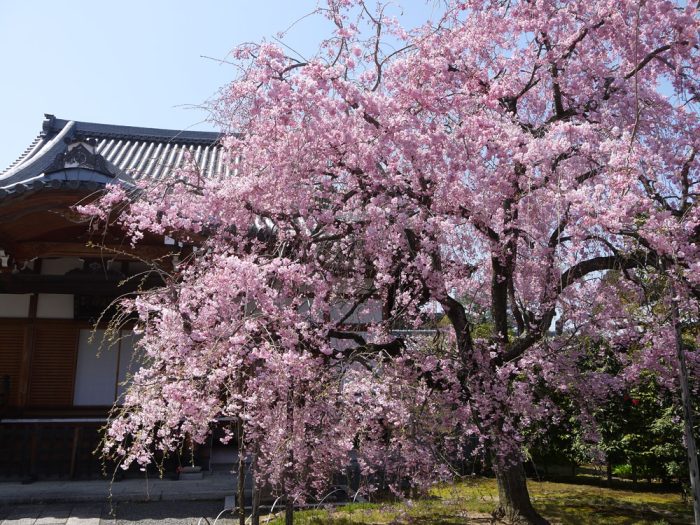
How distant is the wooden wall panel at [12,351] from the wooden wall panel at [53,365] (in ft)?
0.88

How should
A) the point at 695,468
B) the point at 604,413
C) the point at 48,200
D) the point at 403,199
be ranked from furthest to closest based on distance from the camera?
the point at 604,413 < the point at 48,200 < the point at 403,199 < the point at 695,468

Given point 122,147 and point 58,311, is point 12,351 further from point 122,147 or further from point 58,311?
point 122,147

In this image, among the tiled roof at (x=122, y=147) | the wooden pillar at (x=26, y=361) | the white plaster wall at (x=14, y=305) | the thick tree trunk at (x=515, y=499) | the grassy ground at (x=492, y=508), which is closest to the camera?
the thick tree trunk at (x=515, y=499)

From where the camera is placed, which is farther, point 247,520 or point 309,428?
point 247,520

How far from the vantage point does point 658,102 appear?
21.5 feet

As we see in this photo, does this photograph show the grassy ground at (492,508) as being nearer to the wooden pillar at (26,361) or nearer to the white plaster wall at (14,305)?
the wooden pillar at (26,361)

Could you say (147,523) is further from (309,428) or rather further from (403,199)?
(403,199)

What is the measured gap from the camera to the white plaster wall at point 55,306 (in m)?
10.8

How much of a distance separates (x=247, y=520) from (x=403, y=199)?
15.0ft

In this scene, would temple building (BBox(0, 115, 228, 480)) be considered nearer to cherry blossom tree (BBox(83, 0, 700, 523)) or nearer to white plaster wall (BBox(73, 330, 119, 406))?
white plaster wall (BBox(73, 330, 119, 406))

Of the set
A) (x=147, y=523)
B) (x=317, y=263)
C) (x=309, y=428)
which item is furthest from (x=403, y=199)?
(x=147, y=523)

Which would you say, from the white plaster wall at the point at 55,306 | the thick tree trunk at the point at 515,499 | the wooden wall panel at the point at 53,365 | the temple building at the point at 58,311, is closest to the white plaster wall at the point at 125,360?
the temple building at the point at 58,311

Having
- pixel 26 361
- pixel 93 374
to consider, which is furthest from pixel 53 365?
pixel 93 374

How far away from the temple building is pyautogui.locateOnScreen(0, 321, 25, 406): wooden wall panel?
18mm
